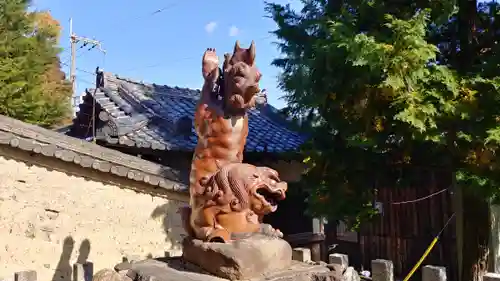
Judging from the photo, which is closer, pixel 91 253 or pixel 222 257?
pixel 222 257

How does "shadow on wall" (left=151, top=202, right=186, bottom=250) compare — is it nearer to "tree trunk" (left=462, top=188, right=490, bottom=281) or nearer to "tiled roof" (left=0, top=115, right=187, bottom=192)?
"tiled roof" (left=0, top=115, right=187, bottom=192)

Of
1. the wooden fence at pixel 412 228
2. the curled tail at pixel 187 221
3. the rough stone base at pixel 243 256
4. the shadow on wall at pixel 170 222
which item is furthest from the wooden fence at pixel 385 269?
the wooden fence at pixel 412 228

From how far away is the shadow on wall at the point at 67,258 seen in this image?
6527 mm

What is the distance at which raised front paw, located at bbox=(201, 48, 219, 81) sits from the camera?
4.42m

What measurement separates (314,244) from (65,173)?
17.4 ft

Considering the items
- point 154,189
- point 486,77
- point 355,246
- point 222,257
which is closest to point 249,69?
point 222,257

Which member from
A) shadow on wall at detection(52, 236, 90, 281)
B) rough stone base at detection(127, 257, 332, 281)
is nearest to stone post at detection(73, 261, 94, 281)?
rough stone base at detection(127, 257, 332, 281)

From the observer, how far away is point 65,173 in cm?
672

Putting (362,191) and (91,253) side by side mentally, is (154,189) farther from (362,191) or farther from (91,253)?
(362,191)

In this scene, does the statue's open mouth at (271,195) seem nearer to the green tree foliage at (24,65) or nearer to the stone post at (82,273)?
the stone post at (82,273)

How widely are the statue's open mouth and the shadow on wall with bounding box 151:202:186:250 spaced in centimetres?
377

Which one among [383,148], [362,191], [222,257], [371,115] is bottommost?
[222,257]

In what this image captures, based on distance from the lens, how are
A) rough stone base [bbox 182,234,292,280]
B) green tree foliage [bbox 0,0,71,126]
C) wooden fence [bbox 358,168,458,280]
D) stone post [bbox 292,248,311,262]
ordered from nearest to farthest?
rough stone base [bbox 182,234,292,280] < stone post [bbox 292,248,311,262] < wooden fence [bbox 358,168,458,280] < green tree foliage [bbox 0,0,71,126]

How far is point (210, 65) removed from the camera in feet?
14.8
